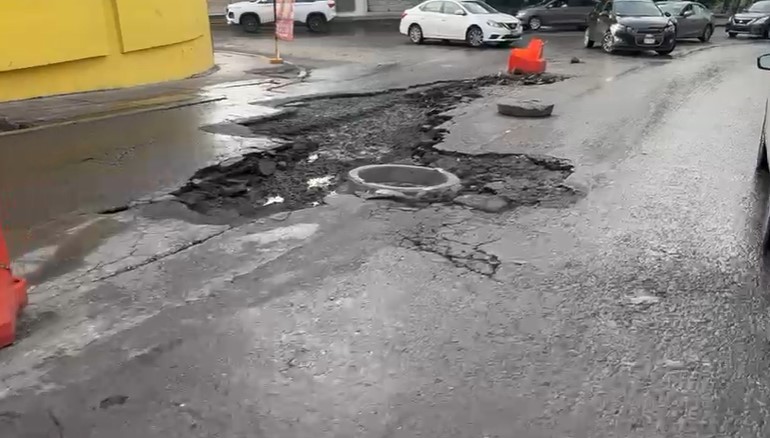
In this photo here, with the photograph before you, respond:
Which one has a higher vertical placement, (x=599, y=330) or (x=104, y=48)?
(x=104, y=48)

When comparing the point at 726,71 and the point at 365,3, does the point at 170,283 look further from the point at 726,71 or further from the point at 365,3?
the point at 365,3

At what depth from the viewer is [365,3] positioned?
34.8 metres

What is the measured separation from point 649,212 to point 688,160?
7.27 ft

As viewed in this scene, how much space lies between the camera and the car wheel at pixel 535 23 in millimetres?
31095

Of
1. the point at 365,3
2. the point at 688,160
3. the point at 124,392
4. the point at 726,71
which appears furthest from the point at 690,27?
the point at 124,392

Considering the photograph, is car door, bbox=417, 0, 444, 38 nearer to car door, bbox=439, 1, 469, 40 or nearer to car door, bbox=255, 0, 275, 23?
car door, bbox=439, 1, 469, 40

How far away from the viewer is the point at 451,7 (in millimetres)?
25000

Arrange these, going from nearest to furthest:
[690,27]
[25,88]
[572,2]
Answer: [25,88], [690,27], [572,2]

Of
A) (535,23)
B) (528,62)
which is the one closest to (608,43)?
(528,62)

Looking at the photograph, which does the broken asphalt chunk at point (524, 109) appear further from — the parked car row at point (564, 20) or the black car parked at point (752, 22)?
the black car parked at point (752, 22)

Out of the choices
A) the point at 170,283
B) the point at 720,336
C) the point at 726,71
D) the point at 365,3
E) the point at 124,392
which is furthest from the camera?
the point at 365,3

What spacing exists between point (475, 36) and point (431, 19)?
7.28 ft

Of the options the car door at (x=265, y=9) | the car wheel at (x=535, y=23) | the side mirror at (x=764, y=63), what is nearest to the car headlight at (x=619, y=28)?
the car wheel at (x=535, y=23)

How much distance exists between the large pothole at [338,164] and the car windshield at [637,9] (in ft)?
42.6
